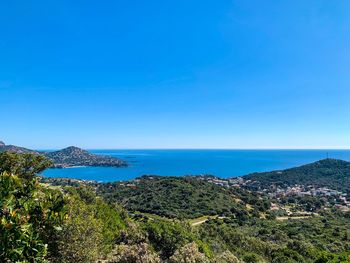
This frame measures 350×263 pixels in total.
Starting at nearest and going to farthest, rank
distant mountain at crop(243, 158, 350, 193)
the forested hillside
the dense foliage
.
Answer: the forested hillside < the dense foliage < distant mountain at crop(243, 158, 350, 193)

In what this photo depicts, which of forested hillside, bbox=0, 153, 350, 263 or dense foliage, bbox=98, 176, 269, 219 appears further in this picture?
dense foliage, bbox=98, 176, 269, 219

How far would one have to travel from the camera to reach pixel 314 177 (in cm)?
15850

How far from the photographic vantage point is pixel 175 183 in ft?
280

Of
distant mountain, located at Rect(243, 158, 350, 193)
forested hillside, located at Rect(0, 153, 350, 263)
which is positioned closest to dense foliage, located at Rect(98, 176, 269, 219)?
forested hillside, located at Rect(0, 153, 350, 263)

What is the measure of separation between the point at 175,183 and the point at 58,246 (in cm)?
7597

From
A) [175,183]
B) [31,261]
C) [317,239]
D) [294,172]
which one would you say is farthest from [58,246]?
[294,172]

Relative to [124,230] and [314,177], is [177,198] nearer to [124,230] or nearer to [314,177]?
[124,230]

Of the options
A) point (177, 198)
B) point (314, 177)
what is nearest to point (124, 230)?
point (177, 198)

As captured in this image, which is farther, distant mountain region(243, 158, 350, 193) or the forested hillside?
distant mountain region(243, 158, 350, 193)

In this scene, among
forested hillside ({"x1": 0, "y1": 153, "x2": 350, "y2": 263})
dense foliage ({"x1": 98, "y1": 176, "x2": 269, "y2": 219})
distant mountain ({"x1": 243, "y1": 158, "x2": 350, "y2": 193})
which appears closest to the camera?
forested hillside ({"x1": 0, "y1": 153, "x2": 350, "y2": 263})

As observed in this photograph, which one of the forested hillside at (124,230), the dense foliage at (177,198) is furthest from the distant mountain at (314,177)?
the forested hillside at (124,230)

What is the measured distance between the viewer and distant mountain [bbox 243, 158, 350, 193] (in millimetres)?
141675

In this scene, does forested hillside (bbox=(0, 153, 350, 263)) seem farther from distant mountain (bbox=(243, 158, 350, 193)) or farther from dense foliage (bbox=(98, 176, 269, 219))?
distant mountain (bbox=(243, 158, 350, 193))

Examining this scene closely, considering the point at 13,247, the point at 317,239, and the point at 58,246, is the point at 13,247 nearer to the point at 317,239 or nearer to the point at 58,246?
the point at 58,246
